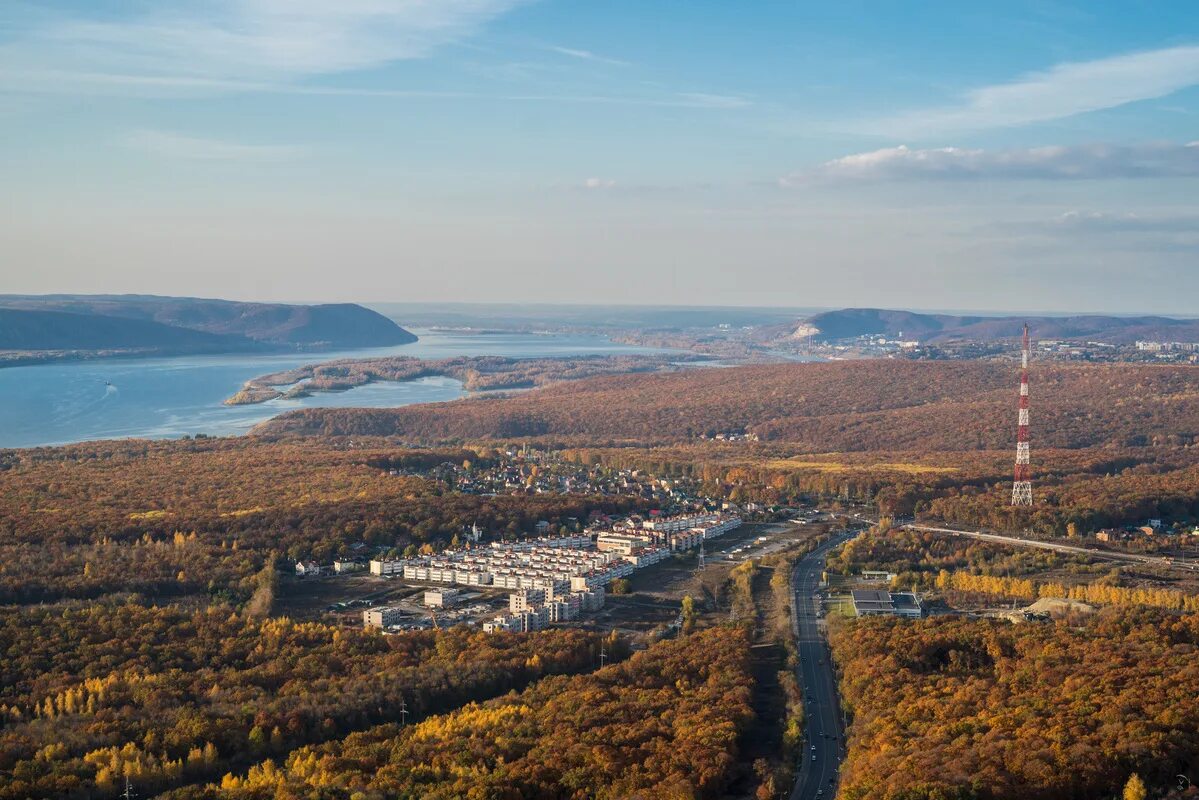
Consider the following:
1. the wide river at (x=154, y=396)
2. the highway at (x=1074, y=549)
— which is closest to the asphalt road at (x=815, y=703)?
the highway at (x=1074, y=549)

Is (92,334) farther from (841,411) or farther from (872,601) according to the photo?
(872,601)

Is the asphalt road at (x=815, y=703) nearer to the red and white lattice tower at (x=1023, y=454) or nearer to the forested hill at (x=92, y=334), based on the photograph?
the red and white lattice tower at (x=1023, y=454)

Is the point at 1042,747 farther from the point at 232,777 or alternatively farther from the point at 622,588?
the point at 622,588

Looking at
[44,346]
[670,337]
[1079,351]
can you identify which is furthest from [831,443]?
[670,337]

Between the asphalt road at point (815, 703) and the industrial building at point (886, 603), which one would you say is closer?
the asphalt road at point (815, 703)

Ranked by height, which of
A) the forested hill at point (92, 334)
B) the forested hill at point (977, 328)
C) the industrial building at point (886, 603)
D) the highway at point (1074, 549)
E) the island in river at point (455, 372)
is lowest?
the industrial building at point (886, 603)

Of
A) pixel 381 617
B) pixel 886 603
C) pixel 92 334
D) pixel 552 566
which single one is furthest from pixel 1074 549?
pixel 92 334

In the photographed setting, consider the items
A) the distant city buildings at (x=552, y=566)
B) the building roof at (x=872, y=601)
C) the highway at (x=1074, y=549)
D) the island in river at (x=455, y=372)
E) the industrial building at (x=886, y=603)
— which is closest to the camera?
the industrial building at (x=886, y=603)

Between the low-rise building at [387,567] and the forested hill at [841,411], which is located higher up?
the forested hill at [841,411]
